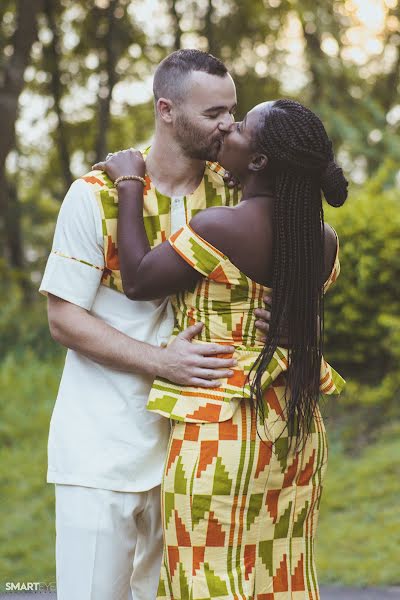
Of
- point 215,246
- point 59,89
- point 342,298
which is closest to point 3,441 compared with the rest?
point 342,298

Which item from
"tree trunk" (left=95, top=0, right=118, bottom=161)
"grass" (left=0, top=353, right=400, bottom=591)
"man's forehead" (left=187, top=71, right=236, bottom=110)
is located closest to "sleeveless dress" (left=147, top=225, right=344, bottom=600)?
"man's forehead" (left=187, top=71, right=236, bottom=110)

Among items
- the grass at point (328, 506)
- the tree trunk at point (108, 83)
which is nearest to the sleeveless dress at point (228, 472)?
the grass at point (328, 506)

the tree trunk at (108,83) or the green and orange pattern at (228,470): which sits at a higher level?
the tree trunk at (108,83)

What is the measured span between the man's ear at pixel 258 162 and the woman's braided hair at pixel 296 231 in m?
0.02

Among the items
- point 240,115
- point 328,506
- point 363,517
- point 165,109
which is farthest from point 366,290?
point 240,115

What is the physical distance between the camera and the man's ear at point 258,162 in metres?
2.70

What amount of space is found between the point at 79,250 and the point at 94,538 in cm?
95

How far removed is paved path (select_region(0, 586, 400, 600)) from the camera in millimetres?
4703

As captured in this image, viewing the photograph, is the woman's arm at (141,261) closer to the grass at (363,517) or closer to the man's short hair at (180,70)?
the man's short hair at (180,70)

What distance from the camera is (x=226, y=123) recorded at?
9.63 feet

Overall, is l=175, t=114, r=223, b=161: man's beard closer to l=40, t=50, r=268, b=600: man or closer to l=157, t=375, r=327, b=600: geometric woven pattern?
l=40, t=50, r=268, b=600: man

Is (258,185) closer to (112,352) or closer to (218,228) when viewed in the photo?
(218,228)

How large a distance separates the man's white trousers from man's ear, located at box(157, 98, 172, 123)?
4.18 feet

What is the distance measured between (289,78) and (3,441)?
1009 cm
